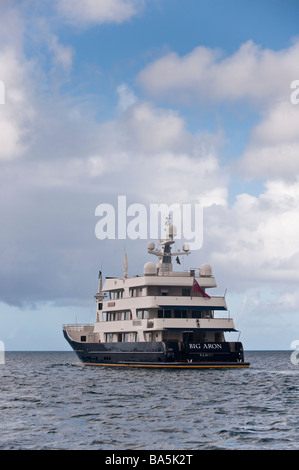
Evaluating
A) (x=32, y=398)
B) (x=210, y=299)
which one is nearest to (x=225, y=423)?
(x=32, y=398)

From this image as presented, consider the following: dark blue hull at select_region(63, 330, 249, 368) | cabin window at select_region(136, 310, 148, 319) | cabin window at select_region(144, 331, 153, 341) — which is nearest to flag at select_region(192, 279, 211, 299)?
cabin window at select_region(136, 310, 148, 319)

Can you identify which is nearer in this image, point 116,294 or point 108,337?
point 116,294

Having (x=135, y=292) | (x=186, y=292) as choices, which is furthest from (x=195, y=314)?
(x=135, y=292)

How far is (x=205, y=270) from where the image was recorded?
202 feet

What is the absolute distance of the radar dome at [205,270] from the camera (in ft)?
202

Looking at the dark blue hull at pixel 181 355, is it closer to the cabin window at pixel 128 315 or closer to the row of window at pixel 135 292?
the cabin window at pixel 128 315

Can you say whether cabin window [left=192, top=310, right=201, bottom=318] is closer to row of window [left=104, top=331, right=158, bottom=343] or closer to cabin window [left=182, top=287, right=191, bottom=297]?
cabin window [left=182, top=287, right=191, bottom=297]

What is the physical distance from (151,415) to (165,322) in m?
27.4

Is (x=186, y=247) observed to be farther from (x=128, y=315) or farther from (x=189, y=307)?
(x=189, y=307)

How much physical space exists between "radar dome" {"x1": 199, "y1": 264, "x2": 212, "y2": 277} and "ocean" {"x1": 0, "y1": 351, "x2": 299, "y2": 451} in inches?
553

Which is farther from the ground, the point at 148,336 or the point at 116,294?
the point at 116,294

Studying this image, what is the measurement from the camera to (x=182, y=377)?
162 ft

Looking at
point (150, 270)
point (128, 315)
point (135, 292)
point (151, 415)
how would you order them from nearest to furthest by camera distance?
point (151, 415) → point (150, 270) → point (135, 292) → point (128, 315)
